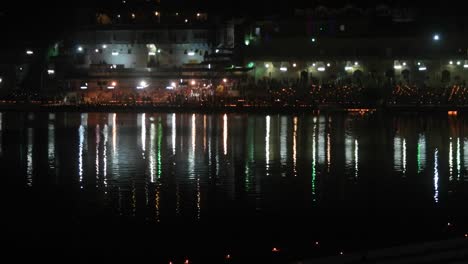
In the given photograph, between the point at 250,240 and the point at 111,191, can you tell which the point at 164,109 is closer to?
the point at 111,191

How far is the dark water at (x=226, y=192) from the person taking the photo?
1162 centimetres

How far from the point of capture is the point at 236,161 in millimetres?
21000

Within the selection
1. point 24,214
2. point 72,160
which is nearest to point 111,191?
point 24,214

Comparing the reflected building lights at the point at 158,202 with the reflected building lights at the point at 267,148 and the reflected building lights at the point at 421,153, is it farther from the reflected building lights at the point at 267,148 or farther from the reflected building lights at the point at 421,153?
the reflected building lights at the point at 421,153

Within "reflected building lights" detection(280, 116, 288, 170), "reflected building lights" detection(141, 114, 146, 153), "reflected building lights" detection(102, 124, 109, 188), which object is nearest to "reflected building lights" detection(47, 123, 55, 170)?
"reflected building lights" detection(102, 124, 109, 188)

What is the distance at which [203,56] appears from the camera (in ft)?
174

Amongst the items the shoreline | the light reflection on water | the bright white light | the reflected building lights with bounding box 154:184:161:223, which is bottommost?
the reflected building lights with bounding box 154:184:161:223

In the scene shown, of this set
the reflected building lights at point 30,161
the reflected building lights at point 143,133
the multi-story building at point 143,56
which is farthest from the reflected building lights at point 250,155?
the multi-story building at point 143,56

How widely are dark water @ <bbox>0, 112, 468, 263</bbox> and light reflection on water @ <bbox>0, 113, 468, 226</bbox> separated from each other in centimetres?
5

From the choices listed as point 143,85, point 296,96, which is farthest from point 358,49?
point 143,85

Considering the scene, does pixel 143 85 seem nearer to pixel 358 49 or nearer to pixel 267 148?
pixel 358 49

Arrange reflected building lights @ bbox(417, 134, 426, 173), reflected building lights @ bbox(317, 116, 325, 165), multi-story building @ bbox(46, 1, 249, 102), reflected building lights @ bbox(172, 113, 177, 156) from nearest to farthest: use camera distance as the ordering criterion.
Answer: reflected building lights @ bbox(417, 134, 426, 173) < reflected building lights @ bbox(317, 116, 325, 165) < reflected building lights @ bbox(172, 113, 177, 156) < multi-story building @ bbox(46, 1, 249, 102)

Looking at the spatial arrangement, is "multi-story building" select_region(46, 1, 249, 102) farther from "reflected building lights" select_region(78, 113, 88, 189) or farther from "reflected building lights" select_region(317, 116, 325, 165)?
"reflected building lights" select_region(317, 116, 325, 165)

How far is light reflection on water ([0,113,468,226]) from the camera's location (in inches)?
602
